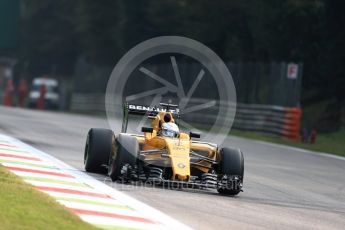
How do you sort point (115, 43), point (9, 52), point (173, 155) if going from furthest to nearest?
Result: 1. point (9, 52)
2. point (115, 43)
3. point (173, 155)

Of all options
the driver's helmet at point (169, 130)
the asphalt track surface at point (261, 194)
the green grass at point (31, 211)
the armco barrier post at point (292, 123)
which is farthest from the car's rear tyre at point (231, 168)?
the armco barrier post at point (292, 123)

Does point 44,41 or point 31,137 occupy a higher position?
point 44,41

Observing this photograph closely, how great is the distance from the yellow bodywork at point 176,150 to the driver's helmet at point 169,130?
0.07 metres

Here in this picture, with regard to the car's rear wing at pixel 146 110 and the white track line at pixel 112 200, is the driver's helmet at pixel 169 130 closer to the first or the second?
the car's rear wing at pixel 146 110

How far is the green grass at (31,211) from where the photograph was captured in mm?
9164

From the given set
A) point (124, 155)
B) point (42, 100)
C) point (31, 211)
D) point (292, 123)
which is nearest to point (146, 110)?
point (124, 155)

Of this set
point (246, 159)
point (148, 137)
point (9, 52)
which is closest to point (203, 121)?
point (246, 159)

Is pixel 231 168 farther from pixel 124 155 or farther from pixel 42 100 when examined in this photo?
pixel 42 100

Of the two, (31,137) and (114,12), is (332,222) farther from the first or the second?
(114,12)

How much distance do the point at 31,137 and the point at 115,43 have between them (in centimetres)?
4264

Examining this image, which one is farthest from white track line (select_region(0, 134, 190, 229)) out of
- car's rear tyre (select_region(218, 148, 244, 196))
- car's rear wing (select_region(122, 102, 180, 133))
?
car's rear tyre (select_region(218, 148, 244, 196))

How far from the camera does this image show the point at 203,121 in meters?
39.9

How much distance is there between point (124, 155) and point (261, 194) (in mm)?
2272

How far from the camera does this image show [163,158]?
13688 millimetres
